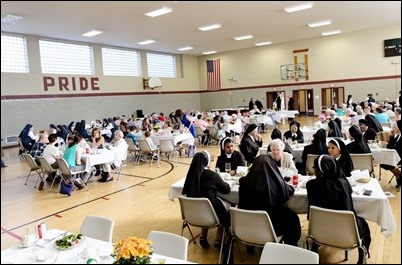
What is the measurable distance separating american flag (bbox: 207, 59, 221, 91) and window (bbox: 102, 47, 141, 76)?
4.90m

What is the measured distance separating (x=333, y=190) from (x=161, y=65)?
2175cm

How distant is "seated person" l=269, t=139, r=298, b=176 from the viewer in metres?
5.25

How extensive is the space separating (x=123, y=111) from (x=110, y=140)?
6624mm

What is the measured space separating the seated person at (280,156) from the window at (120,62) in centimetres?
1671

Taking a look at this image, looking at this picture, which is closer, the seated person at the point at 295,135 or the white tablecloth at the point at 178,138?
the seated person at the point at 295,135

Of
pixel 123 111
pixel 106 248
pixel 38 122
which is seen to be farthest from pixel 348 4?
pixel 123 111

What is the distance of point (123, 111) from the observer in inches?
832

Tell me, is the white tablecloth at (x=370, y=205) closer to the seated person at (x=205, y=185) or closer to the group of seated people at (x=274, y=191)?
the group of seated people at (x=274, y=191)

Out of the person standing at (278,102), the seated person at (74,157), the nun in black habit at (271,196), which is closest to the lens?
the nun in black habit at (271,196)

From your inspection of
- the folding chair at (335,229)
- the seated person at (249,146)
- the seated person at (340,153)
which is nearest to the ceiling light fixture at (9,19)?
the folding chair at (335,229)

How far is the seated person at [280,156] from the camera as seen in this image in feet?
17.2

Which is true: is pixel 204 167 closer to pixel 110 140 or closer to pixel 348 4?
pixel 348 4

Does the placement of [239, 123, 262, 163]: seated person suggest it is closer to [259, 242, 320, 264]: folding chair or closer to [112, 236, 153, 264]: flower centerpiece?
[259, 242, 320, 264]: folding chair

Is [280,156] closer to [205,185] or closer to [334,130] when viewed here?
[205,185]
